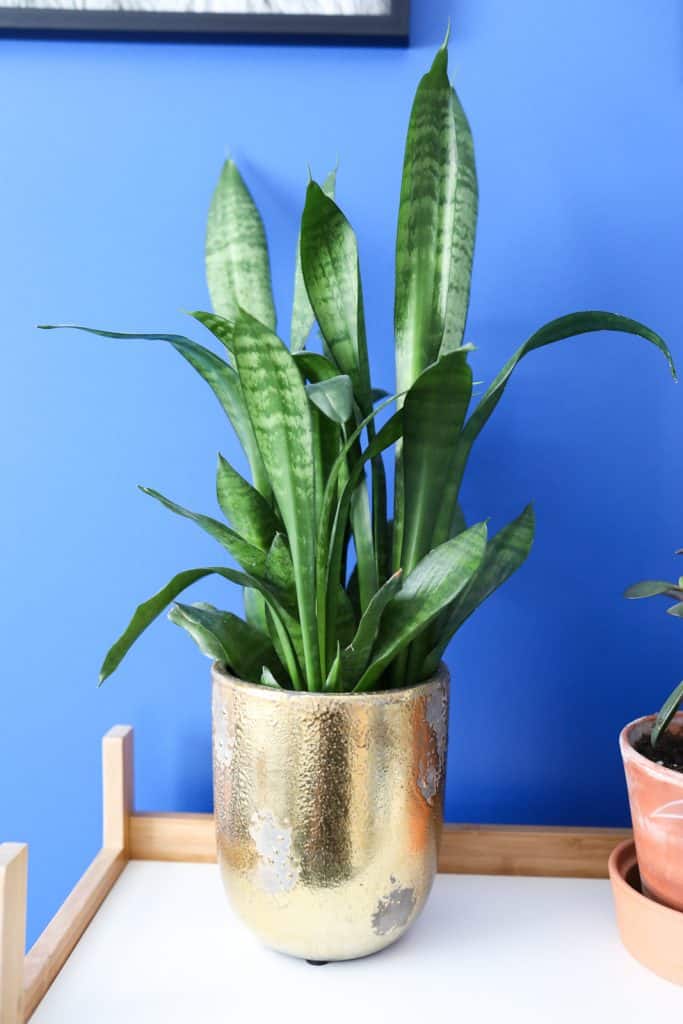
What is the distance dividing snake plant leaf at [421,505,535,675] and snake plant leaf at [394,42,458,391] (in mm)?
115

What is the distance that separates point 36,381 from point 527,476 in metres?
0.40

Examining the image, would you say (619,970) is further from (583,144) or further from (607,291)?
(583,144)

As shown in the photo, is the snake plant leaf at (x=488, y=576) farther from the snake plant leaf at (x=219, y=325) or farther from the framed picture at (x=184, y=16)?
the framed picture at (x=184, y=16)

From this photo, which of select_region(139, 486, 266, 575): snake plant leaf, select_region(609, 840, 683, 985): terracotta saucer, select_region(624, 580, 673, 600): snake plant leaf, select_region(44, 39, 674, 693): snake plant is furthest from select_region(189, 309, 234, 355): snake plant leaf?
select_region(609, 840, 683, 985): terracotta saucer

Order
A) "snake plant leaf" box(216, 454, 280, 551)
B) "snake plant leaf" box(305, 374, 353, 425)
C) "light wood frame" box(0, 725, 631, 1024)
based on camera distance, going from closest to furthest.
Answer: "snake plant leaf" box(305, 374, 353, 425)
"snake plant leaf" box(216, 454, 280, 551)
"light wood frame" box(0, 725, 631, 1024)

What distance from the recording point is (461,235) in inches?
21.4

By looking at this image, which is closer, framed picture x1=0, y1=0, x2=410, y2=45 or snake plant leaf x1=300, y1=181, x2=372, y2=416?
snake plant leaf x1=300, y1=181, x2=372, y2=416

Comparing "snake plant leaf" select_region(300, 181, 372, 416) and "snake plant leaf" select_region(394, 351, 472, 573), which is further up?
"snake plant leaf" select_region(300, 181, 372, 416)

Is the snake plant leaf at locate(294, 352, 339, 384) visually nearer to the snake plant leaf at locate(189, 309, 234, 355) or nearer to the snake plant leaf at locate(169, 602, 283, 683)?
the snake plant leaf at locate(189, 309, 234, 355)

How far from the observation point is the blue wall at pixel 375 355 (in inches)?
27.6

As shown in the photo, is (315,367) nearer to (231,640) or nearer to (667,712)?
(231,640)

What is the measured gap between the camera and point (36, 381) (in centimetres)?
73

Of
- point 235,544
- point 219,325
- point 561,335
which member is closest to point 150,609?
point 235,544

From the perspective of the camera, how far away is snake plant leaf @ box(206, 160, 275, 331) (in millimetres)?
639
